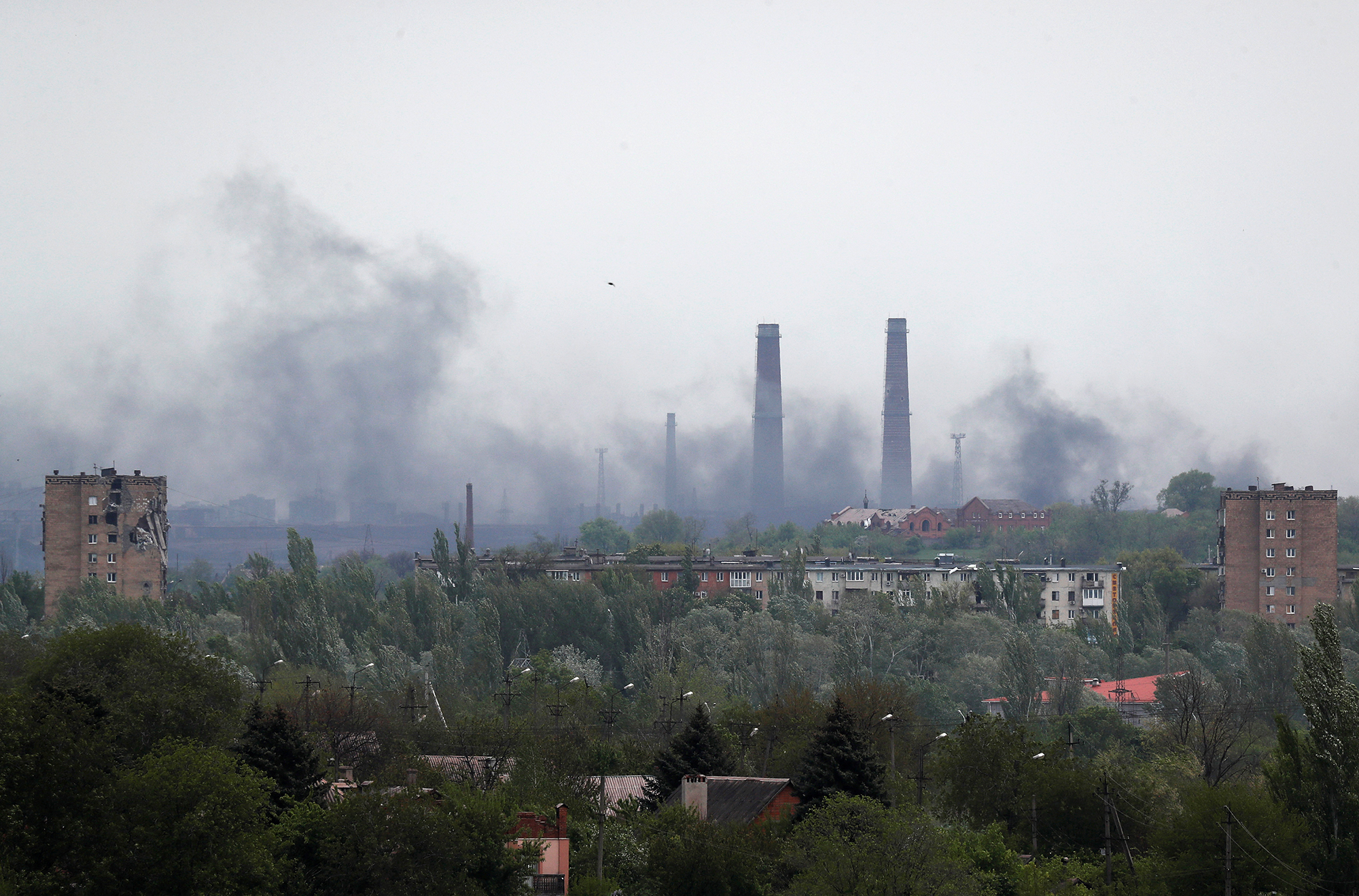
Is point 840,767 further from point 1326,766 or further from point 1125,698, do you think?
point 1125,698

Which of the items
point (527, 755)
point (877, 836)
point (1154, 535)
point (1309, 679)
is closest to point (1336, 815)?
point (1309, 679)

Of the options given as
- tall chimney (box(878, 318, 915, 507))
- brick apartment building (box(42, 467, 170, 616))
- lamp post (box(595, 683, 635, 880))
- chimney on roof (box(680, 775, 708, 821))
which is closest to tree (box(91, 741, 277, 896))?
lamp post (box(595, 683, 635, 880))

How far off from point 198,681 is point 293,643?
86.3 ft

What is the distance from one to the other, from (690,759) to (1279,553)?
62570mm

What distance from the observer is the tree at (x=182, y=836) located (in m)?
22.9

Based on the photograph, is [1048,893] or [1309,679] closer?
[1048,893]

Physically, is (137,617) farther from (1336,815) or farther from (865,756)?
(1336,815)

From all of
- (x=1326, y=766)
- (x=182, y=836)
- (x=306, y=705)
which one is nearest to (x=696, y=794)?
(x=306, y=705)

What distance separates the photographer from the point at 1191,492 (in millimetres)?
140750

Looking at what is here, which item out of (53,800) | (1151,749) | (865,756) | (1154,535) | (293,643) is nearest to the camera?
(53,800)

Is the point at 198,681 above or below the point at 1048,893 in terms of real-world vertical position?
above

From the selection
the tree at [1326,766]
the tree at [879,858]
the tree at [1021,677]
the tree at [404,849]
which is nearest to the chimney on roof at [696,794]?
the tree at [879,858]

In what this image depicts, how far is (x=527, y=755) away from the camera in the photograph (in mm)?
35594

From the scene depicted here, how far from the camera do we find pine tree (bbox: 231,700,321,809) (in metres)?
27.8
